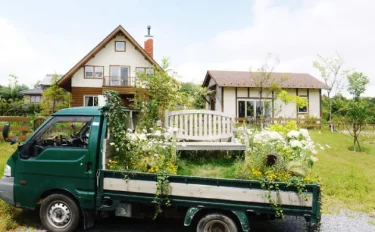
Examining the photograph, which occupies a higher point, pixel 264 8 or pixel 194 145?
pixel 264 8

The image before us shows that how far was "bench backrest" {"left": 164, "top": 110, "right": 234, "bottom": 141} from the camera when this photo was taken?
641 cm

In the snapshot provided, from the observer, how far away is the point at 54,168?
4520 mm

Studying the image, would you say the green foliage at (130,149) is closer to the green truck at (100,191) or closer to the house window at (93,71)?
the green truck at (100,191)

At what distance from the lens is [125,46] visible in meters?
26.6

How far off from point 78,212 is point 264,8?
8.03 m

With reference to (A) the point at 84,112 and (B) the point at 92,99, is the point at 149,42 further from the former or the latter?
(A) the point at 84,112

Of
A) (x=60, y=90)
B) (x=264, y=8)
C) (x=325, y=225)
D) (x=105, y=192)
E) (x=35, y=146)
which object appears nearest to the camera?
(x=105, y=192)

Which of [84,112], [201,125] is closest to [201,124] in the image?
[201,125]

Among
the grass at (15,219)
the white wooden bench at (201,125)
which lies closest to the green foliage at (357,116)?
the white wooden bench at (201,125)

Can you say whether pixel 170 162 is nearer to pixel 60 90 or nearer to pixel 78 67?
pixel 78 67

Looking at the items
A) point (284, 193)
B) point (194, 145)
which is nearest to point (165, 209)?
point (194, 145)

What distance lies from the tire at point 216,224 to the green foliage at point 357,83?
29.8 m

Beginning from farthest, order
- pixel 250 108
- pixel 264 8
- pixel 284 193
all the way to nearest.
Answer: pixel 250 108
pixel 264 8
pixel 284 193

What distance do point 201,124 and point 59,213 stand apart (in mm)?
3247
